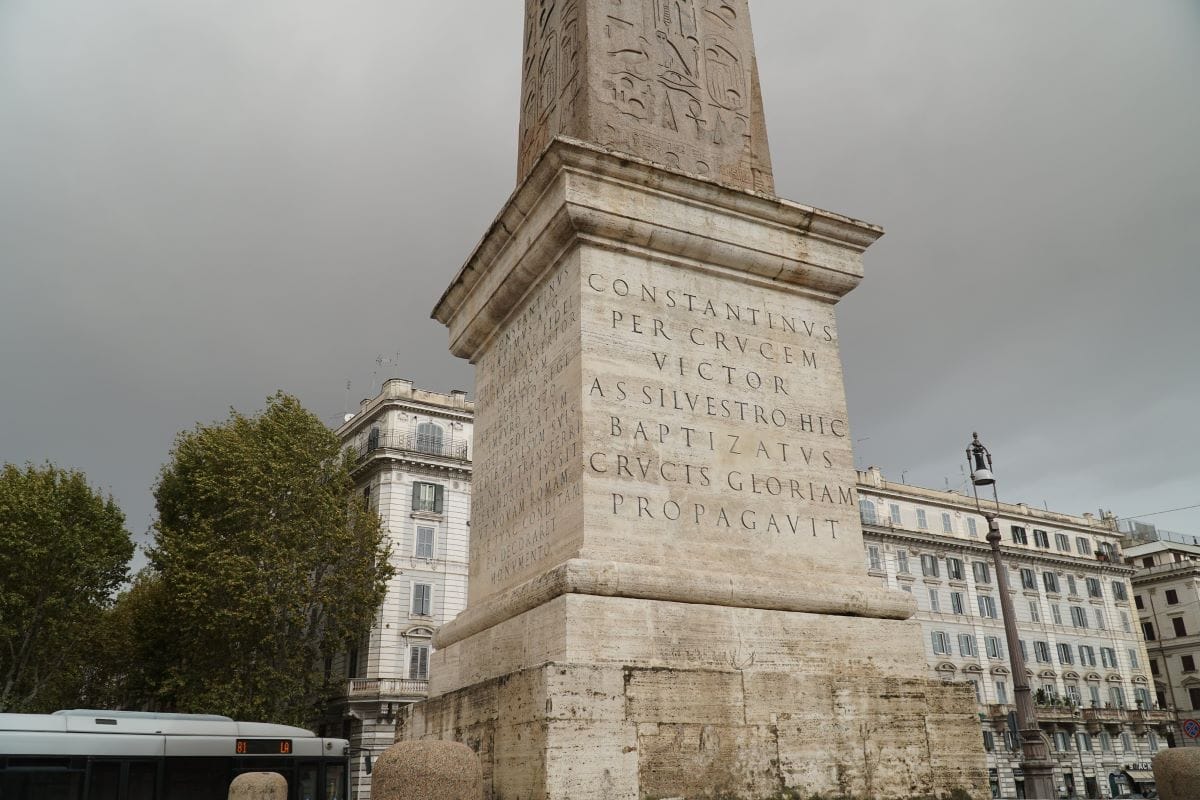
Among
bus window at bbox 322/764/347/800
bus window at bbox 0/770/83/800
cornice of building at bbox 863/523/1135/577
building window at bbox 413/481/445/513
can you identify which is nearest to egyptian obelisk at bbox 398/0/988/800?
bus window at bbox 0/770/83/800

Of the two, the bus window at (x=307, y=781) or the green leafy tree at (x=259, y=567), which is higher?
the green leafy tree at (x=259, y=567)

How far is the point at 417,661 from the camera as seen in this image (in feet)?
118

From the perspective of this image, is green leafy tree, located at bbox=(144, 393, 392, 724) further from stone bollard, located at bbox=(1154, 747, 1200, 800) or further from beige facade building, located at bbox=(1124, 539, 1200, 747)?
beige facade building, located at bbox=(1124, 539, 1200, 747)

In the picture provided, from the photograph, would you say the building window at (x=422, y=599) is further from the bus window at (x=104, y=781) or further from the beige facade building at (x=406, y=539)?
the bus window at (x=104, y=781)

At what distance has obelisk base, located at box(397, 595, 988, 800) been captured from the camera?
17.1 ft

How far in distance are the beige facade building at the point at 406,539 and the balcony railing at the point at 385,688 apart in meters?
0.04

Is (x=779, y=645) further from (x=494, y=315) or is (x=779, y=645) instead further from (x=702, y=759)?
(x=494, y=315)

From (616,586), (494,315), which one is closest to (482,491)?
(494,315)

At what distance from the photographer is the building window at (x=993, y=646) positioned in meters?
51.5

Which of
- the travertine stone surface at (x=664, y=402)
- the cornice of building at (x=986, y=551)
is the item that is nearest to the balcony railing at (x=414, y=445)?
the cornice of building at (x=986, y=551)

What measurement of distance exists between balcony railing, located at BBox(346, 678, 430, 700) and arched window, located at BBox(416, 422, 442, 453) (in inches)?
371

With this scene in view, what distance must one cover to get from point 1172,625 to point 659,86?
7040cm

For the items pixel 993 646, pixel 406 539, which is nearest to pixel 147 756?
pixel 406 539

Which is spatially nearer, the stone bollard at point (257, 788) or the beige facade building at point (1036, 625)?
the stone bollard at point (257, 788)
